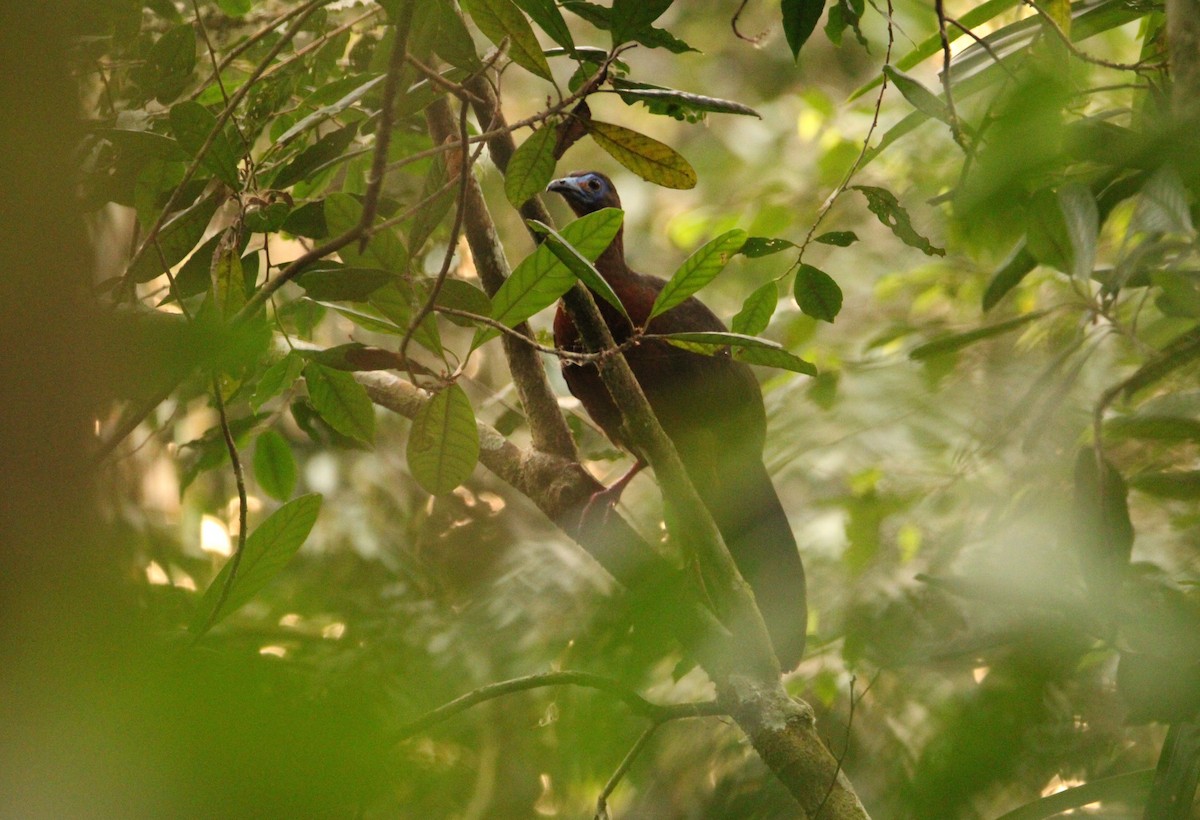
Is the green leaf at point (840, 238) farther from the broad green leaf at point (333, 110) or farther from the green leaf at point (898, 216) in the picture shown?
the broad green leaf at point (333, 110)

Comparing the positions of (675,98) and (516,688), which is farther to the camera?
(675,98)

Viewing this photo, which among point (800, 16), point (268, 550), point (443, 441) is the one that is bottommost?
point (443, 441)

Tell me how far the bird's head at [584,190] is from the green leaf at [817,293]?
115 centimetres

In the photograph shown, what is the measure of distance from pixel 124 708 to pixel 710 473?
7.14ft

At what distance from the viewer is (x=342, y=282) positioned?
1.30m

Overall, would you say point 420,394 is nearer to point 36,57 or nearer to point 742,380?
point 742,380

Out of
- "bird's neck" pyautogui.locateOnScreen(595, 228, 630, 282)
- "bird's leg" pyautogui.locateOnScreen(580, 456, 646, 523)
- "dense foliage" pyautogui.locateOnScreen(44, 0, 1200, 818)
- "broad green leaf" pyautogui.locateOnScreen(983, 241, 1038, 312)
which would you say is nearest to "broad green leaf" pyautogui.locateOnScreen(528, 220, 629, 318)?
"dense foliage" pyautogui.locateOnScreen(44, 0, 1200, 818)

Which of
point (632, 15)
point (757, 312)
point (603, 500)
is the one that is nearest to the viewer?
point (632, 15)

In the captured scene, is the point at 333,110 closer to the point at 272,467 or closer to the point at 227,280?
the point at 227,280

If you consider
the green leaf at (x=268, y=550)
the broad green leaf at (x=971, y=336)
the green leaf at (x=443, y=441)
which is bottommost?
the broad green leaf at (x=971, y=336)

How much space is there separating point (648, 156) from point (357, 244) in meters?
0.43

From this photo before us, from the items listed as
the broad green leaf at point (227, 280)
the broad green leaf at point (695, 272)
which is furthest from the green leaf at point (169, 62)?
the broad green leaf at point (695, 272)

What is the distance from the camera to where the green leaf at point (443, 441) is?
1423 millimetres

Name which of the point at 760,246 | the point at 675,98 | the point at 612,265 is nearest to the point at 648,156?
the point at 675,98
